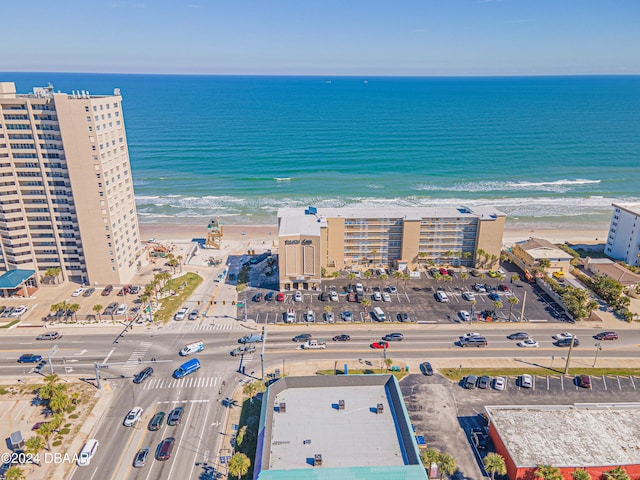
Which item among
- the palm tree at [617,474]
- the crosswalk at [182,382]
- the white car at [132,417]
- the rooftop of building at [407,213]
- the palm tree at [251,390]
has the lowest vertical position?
the crosswalk at [182,382]

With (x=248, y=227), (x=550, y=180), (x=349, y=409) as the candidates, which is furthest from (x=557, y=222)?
(x=349, y=409)

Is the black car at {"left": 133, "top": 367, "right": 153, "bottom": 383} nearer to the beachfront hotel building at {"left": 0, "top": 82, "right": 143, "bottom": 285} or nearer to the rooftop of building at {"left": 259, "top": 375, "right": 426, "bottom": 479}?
the rooftop of building at {"left": 259, "top": 375, "right": 426, "bottom": 479}

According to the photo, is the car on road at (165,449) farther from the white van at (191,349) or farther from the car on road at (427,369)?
the car on road at (427,369)

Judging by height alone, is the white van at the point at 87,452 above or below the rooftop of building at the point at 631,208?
below

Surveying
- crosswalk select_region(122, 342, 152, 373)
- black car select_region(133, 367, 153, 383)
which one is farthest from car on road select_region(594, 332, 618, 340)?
crosswalk select_region(122, 342, 152, 373)

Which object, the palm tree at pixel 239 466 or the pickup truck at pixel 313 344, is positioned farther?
the pickup truck at pixel 313 344

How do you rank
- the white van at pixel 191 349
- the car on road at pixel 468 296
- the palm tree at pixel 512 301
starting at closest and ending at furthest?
the white van at pixel 191 349
the palm tree at pixel 512 301
the car on road at pixel 468 296

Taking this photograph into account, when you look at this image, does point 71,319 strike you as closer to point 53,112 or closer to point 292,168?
point 53,112

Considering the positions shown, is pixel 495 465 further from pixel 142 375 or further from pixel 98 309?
pixel 98 309

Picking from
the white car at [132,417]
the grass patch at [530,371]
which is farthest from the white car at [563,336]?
the white car at [132,417]
